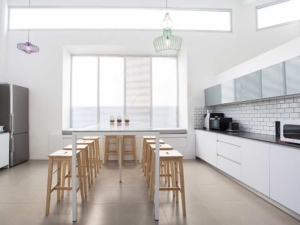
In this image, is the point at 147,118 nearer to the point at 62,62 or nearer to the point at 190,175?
the point at 190,175

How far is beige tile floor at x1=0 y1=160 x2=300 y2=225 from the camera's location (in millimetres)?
2021

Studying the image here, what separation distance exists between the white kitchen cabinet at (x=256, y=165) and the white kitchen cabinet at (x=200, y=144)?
1504 millimetres

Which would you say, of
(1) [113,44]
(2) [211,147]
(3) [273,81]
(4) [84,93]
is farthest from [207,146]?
(4) [84,93]

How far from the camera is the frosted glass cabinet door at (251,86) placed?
9.78 ft

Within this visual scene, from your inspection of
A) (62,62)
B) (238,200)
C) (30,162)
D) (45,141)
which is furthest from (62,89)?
(238,200)

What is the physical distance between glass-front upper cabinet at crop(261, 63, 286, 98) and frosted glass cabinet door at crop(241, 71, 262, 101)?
12 cm

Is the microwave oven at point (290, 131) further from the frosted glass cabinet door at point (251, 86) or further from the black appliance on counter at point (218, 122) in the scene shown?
the black appliance on counter at point (218, 122)

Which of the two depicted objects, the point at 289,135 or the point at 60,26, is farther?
the point at 60,26

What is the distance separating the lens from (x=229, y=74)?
13.1ft

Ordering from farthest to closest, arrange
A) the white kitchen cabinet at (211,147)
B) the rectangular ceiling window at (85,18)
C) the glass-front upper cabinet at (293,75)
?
the rectangular ceiling window at (85,18), the white kitchen cabinet at (211,147), the glass-front upper cabinet at (293,75)

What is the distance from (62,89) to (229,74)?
13.3 ft

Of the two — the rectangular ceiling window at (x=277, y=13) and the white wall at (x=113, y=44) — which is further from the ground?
the rectangular ceiling window at (x=277, y=13)

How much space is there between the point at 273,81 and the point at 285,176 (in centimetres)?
130

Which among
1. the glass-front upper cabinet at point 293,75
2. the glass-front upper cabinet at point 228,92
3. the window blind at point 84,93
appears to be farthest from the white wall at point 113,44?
the glass-front upper cabinet at point 293,75
